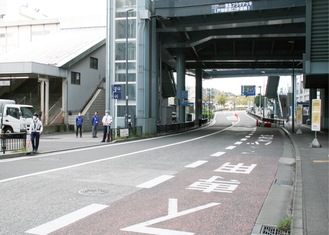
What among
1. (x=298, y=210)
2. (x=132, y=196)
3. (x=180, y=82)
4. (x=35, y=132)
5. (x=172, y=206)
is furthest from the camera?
(x=180, y=82)

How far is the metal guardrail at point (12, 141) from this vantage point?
597 inches

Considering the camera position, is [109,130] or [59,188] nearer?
[59,188]

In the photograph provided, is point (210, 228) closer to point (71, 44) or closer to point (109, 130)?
point (109, 130)

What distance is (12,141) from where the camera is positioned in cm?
1573

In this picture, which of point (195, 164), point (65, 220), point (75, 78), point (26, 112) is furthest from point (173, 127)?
point (65, 220)

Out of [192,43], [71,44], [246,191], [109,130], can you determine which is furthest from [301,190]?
[71,44]

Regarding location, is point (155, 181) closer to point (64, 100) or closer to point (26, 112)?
point (26, 112)

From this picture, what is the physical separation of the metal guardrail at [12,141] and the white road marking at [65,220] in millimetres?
9818

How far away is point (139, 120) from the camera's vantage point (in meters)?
28.9

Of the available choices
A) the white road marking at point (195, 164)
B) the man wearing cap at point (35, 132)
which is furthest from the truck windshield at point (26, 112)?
the white road marking at point (195, 164)

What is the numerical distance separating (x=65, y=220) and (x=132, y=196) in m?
2.01

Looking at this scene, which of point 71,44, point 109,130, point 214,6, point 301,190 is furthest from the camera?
point 71,44

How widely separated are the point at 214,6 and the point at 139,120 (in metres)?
10.3

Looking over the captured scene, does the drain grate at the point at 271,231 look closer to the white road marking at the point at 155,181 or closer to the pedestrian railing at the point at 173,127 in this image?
the white road marking at the point at 155,181
